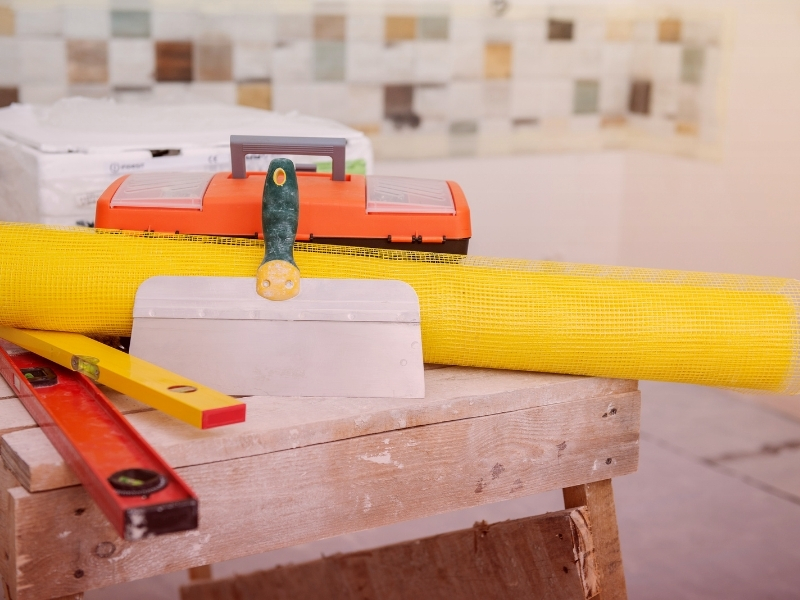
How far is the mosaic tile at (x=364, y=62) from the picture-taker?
2020 millimetres

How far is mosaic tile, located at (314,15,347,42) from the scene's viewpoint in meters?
1.97

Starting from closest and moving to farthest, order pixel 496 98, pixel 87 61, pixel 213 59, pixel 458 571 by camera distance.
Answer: pixel 458 571
pixel 87 61
pixel 213 59
pixel 496 98

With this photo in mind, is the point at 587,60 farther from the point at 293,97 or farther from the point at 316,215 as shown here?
the point at 316,215

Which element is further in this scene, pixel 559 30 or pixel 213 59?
pixel 559 30

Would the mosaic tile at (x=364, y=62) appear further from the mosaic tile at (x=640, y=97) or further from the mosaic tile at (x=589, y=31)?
the mosaic tile at (x=640, y=97)

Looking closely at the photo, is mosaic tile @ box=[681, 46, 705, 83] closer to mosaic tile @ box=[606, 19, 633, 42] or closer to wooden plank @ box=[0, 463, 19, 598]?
mosaic tile @ box=[606, 19, 633, 42]

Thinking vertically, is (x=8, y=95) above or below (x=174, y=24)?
below

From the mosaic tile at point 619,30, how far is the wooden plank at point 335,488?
179cm

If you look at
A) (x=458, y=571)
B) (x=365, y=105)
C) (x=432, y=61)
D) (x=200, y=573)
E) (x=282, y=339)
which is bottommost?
(x=200, y=573)

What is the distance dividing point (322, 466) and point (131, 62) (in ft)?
4.61

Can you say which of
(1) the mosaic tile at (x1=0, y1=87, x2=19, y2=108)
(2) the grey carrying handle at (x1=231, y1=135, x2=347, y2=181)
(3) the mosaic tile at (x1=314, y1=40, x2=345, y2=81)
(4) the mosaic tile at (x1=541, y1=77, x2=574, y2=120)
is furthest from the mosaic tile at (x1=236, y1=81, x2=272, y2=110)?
(2) the grey carrying handle at (x1=231, y1=135, x2=347, y2=181)

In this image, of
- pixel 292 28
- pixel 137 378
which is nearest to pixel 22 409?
pixel 137 378

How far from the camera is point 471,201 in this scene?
222cm

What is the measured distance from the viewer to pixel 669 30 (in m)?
2.32
